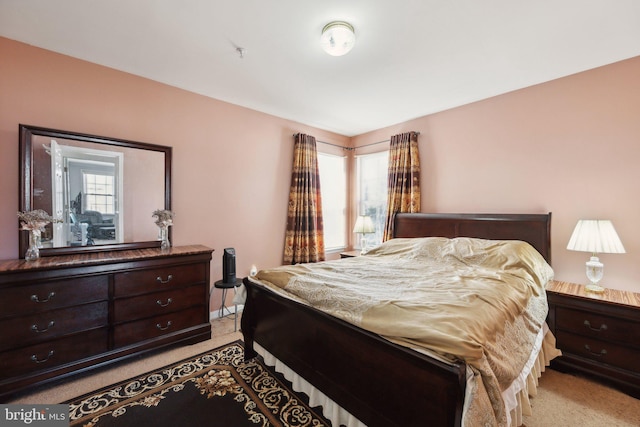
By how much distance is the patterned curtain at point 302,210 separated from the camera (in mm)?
3924

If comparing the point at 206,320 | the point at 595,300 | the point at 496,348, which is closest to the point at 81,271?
the point at 206,320

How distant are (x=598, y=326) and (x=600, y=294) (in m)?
0.25

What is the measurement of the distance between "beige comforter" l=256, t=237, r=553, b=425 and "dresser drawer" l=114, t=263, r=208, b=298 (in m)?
0.83

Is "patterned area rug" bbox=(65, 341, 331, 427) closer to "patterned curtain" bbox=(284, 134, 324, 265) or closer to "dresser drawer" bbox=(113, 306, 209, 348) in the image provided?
"dresser drawer" bbox=(113, 306, 209, 348)

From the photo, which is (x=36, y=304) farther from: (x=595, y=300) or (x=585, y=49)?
(x=585, y=49)

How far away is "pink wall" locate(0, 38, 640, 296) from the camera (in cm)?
232

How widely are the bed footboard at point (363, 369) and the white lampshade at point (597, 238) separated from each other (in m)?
1.99

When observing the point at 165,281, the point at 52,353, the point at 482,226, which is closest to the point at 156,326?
the point at 165,281

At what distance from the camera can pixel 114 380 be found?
209cm

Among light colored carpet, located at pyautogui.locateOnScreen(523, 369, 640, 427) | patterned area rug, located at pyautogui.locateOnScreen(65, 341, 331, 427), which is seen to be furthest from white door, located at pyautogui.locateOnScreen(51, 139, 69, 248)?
light colored carpet, located at pyautogui.locateOnScreen(523, 369, 640, 427)

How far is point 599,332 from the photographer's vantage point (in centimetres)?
207

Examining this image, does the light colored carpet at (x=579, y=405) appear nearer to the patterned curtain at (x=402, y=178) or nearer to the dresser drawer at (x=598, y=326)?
the dresser drawer at (x=598, y=326)

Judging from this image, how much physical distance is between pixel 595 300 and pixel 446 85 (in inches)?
90.3

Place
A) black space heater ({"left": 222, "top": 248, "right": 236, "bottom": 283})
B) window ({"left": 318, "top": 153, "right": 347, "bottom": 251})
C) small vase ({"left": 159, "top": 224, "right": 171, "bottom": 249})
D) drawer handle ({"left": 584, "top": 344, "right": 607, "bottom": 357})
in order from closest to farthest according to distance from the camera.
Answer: drawer handle ({"left": 584, "top": 344, "right": 607, "bottom": 357}) → small vase ({"left": 159, "top": 224, "right": 171, "bottom": 249}) → black space heater ({"left": 222, "top": 248, "right": 236, "bottom": 283}) → window ({"left": 318, "top": 153, "right": 347, "bottom": 251})
